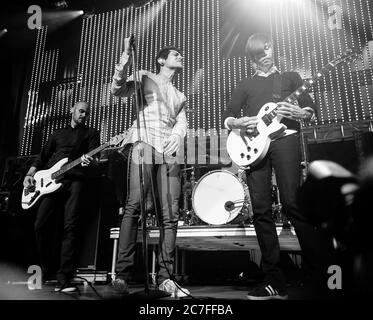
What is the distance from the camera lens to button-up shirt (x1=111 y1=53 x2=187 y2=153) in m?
2.23

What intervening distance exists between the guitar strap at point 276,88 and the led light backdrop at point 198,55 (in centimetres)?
138

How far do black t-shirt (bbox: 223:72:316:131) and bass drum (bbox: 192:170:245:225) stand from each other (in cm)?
137

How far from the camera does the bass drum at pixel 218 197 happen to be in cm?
337

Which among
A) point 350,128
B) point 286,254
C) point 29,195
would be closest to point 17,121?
point 29,195

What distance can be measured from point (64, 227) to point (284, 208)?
1756 millimetres

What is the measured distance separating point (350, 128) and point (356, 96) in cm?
36

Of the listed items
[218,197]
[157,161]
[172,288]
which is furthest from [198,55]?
[172,288]

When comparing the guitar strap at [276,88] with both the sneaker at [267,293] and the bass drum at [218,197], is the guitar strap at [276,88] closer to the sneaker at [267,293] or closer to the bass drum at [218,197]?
the sneaker at [267,293]

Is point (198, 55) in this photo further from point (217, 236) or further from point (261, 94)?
point (217, 236)

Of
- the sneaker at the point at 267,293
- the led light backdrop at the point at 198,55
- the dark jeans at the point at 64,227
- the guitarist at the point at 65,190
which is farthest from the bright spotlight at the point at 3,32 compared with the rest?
the sneaker at the point at 267,293

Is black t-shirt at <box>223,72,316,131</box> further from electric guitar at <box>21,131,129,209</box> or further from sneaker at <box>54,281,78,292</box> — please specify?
sneaker at <box>54,281,78,292</box>

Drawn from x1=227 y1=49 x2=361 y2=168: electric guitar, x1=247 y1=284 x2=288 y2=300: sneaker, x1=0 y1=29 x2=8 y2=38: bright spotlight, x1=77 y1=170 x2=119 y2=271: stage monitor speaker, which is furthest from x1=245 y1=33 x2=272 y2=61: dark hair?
x1=0 y1=29 x2=8 y2=38: bright spotlight

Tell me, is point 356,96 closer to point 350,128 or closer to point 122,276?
point 350,128

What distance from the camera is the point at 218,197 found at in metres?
3.48
